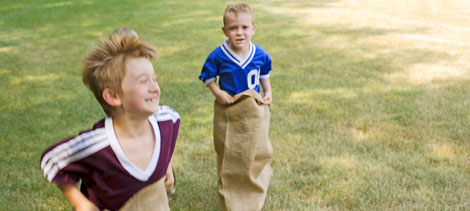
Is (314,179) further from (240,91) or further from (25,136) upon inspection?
(25,136)

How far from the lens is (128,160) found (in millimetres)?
1987

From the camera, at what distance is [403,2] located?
44.5 feet

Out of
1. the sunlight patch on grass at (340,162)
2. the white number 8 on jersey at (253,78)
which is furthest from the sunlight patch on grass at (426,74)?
the white number 8 on jersey at (253,78)

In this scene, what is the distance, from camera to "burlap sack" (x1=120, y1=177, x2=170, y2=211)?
2.07 metres

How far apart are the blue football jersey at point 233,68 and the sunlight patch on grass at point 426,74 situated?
3.28 metres

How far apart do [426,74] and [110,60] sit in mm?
5193

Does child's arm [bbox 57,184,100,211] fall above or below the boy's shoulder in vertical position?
below

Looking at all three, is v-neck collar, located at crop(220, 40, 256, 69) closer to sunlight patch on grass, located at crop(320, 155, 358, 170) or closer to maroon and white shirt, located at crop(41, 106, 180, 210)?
maroon and white shirt, located at crop(41, 106, 180, 210)

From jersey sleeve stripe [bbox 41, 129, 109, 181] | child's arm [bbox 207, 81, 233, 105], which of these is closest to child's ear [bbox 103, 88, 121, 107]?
jersey sleeve stripe [bbox 41, 129, 109, 181]

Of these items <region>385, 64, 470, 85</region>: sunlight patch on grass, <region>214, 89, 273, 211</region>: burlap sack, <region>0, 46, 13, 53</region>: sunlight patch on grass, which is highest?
<region>214, 89, 273, 211</region>: burlap sack

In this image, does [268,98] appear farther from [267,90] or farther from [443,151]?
[443,151]

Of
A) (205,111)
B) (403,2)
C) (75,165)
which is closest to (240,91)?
(75,165)

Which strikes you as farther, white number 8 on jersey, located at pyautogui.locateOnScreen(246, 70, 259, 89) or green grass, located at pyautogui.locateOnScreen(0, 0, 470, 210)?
green grass, located at pyautogui.locateOnScreen(0, 0, 470, 210)

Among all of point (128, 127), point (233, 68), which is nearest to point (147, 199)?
point (128, 127)
